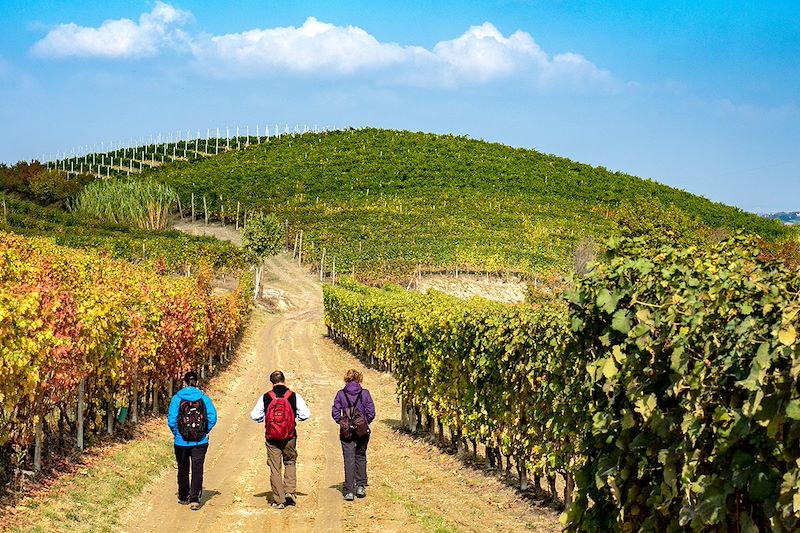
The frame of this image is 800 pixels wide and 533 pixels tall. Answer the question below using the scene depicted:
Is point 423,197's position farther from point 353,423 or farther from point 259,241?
point 353,423

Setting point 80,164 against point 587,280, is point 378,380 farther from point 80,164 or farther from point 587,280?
point 80,164

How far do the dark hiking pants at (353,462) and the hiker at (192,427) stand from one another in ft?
6.73

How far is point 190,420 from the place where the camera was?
1176cm

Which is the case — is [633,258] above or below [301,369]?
above

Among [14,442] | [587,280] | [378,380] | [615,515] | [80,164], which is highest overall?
[80,164]

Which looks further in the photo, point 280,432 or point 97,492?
point 97,492

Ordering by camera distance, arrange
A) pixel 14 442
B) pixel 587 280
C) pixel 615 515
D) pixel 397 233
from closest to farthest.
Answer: pixel 615 515, pixel 587 280, pixel 14 442, pixel 397 233

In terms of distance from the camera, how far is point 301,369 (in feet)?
108

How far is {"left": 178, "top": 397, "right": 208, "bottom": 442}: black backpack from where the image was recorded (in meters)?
11.8

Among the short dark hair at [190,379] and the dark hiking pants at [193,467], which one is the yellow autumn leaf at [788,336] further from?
the dark hiking pants at [193,467]

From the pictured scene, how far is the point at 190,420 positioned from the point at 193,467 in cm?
68

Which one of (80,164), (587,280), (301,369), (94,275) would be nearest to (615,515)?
(587,280)

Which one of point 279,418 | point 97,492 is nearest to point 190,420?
point 279,418

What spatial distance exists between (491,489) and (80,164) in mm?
123989
